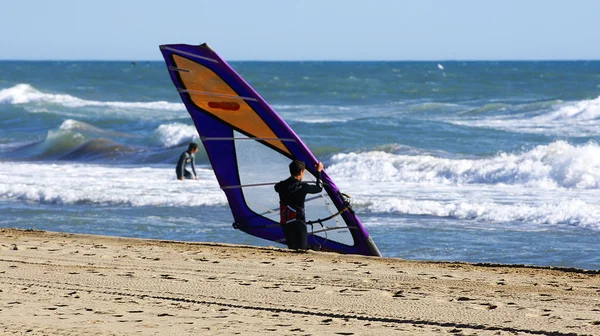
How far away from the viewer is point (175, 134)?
2341 centimetres

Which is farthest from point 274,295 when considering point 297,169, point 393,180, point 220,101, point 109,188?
point 393,180

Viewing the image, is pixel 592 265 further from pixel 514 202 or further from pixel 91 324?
pixel 91 324

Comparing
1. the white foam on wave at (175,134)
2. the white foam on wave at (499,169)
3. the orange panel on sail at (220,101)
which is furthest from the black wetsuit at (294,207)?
the white foam on wave at (175,134)

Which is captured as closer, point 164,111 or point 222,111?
point 222,111

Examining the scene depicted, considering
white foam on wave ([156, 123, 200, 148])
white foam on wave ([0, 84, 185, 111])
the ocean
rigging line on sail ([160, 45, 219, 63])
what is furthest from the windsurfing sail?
white foam on wave ([0, 84, 185, 111])

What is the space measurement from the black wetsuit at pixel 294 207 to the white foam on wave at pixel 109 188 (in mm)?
4657

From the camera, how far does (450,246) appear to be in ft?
28.3

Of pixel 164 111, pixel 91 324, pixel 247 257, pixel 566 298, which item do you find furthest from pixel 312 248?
pixel 164 111

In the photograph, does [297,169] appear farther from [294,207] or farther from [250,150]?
[250,150]

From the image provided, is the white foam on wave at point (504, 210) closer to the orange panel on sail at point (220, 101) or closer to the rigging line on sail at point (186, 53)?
the orange panel on sail at point (220, 101)

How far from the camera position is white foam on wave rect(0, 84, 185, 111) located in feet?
121

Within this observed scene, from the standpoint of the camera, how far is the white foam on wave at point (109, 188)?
38.8 feet

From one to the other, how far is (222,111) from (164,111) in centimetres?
2716

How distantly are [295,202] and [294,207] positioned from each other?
6 cm
